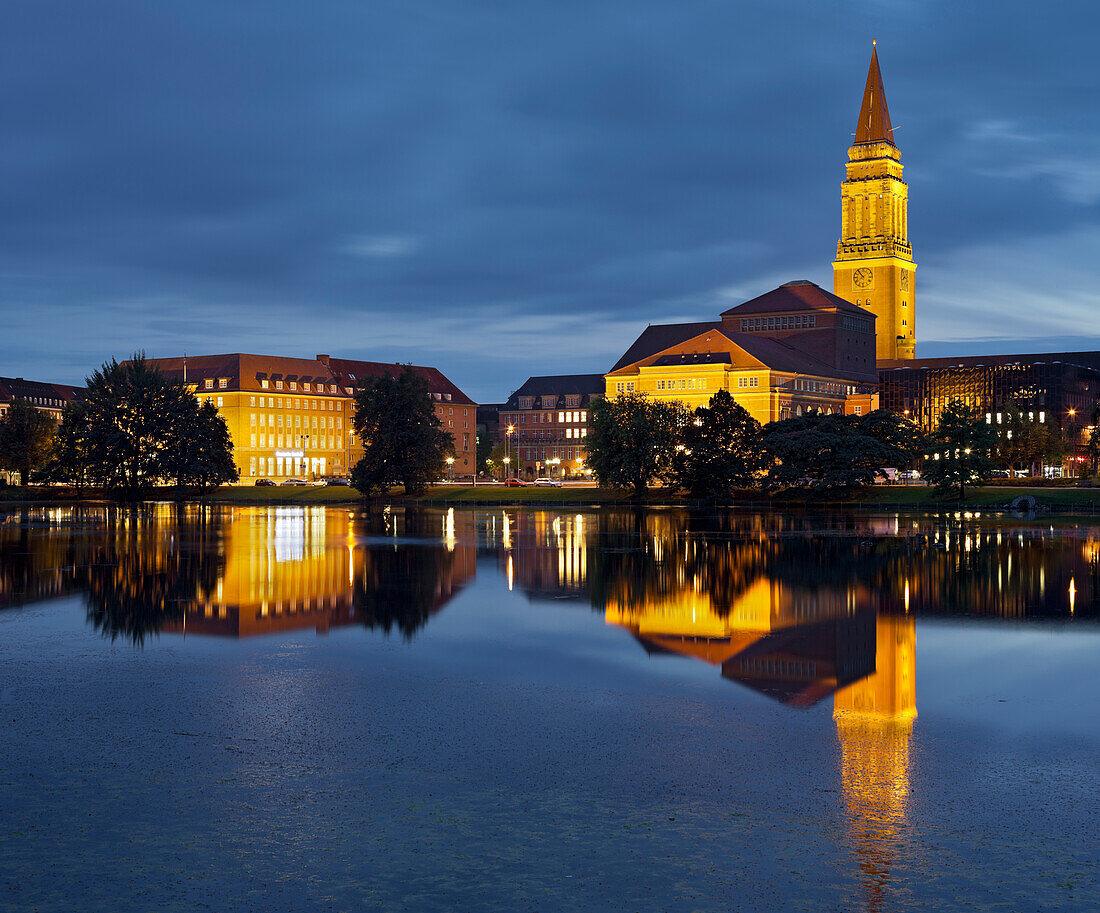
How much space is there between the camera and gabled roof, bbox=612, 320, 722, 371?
192m

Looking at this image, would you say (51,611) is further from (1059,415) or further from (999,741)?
(1059,415)

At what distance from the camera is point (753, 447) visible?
362ft

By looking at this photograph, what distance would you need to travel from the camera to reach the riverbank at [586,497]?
95688mm

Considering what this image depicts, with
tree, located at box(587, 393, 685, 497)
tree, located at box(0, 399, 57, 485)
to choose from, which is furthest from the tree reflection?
tree, located at box(0, 399, 57, 485)

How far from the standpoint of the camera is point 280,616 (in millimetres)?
27375

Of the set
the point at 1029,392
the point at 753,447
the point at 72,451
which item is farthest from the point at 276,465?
the point at 1029,392

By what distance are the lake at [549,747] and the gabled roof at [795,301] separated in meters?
152

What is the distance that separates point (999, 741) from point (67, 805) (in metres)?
11.1

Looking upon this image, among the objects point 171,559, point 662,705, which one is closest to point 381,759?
point 662,705

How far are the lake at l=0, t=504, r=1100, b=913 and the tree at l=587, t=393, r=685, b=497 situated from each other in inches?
2860

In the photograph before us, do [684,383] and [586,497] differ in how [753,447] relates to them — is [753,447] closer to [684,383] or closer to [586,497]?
[586,497]

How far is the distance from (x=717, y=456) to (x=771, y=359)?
5738 cm

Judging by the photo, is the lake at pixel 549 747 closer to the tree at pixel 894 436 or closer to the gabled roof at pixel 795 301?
the tree at pixel 894 436

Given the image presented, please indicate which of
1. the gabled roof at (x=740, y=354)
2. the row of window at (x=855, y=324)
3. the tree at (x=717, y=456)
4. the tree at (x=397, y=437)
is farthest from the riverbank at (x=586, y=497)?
the row of window at (x=855, y=324)
